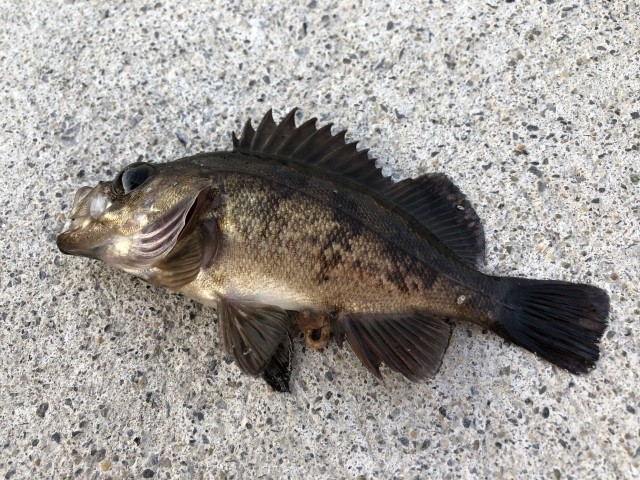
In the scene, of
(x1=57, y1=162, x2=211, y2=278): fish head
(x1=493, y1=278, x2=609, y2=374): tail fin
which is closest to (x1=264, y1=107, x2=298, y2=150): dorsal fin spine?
(x1=57, y1=162, x2=211, y2=278): fish head

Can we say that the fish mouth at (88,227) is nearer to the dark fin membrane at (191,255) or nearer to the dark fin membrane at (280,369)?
the dark fin membrane at (191,255)

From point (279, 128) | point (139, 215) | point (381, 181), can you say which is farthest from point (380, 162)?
point (139, 215)

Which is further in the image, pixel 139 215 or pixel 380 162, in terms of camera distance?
pixel 380 162

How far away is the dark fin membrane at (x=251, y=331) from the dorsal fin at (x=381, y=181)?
0.73m

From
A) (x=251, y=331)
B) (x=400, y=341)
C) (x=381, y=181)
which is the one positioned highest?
(x=381, y=181)

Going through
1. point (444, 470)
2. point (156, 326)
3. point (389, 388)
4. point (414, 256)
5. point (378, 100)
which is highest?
point (378, 100)

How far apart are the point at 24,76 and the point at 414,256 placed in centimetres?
264

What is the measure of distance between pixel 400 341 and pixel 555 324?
2.32ft

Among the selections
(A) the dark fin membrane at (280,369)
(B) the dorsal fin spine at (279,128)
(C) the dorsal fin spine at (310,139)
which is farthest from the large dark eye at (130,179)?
(A) the dark fin membrane at (280,369)

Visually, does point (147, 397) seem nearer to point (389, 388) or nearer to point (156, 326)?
point (156, 326)

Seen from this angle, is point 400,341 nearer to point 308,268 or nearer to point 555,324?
point 308,268

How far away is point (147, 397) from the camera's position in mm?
2451

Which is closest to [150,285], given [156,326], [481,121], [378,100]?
[156,326]

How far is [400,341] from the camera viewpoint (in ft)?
7.45
